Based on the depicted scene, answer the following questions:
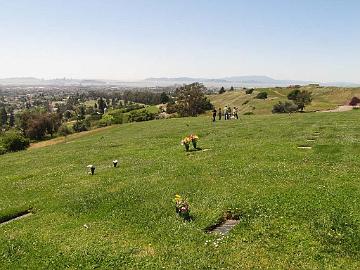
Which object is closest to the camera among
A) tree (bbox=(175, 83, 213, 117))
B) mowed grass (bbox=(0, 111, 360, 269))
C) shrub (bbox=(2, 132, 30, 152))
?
mowed grass (bbox=(0, 111, 360, 269))

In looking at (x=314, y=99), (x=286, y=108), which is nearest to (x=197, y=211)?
(x=286, y=108)

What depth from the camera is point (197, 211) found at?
21156mm

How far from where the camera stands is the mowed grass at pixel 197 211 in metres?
16.9

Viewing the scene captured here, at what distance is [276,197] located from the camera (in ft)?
70.1

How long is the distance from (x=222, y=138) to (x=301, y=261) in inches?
1131

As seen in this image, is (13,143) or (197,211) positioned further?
(13,143)

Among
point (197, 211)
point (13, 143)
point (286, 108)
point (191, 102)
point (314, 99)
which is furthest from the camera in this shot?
point (314, 99)

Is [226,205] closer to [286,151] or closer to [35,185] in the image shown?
[286,151]

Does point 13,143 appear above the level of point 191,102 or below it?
below

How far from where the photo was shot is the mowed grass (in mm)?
16875

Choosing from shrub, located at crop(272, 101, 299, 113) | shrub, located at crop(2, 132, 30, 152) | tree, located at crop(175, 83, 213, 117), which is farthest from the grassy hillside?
shrub, located at crop(2, 132, 30, 152)

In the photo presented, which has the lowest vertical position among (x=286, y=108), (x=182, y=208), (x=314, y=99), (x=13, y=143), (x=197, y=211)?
Result: (x=13, y=143)

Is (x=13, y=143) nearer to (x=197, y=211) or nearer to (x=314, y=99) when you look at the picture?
(x=197, y=211)

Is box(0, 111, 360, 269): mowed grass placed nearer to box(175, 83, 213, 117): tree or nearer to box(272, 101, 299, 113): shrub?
box(272, 101, 299, 113): shrub
